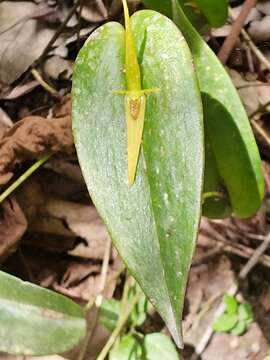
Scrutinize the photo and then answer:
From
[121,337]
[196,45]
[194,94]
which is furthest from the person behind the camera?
[121,337]

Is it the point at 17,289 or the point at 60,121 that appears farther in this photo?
the point at 60,121

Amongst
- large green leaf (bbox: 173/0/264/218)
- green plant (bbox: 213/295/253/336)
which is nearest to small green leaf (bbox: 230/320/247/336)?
green plant (bbox: 213/295/253/336)

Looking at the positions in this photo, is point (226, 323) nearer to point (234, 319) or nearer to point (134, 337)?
point (234, 319)

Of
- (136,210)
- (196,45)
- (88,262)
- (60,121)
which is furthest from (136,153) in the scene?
(88,262)

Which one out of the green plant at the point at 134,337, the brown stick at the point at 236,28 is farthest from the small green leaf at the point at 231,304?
the brown stick at the point at 236,28

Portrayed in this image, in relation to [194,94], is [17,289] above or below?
below

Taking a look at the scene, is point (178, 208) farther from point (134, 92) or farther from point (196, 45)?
point (196, 45)

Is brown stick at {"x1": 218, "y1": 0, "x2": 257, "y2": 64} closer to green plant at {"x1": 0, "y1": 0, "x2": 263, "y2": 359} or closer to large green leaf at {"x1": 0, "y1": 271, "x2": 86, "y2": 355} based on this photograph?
green plant at {"x1": 0, "y1": 0, "x2": 263, "y2": 359}
